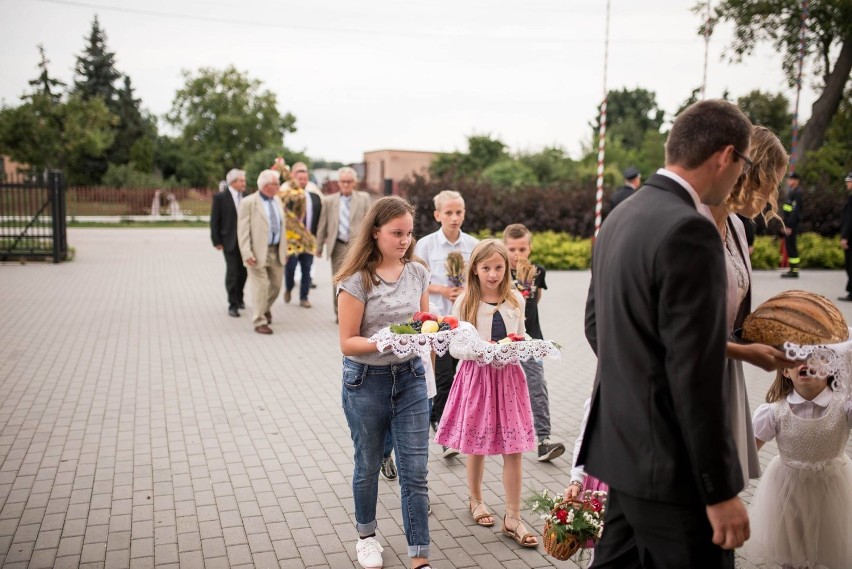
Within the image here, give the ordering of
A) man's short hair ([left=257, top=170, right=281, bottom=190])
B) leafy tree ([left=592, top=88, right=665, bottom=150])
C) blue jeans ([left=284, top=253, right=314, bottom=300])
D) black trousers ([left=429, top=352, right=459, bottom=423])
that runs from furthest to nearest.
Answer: leafy tree ([left=592, top=88, right=665, bottom=150]) → blue jeans ([left=284, top=253, right=314, bottom=300]) → man's short hair ([left=257, top=170, right=281, bottom=190]) → black trousers ([left=429, top=352, right=459, bottom=423])

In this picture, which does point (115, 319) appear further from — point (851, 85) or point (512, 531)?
point (851, 85)

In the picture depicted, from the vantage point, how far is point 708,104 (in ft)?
7.61

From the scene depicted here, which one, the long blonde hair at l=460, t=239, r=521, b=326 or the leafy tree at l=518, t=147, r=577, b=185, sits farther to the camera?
the leafy tree at l=518, t=147, r=577, b=185

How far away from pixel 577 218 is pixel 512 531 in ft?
58.3

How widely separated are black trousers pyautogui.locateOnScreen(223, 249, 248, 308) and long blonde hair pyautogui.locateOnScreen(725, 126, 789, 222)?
9.50 m

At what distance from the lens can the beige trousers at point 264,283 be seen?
1047 centimetres

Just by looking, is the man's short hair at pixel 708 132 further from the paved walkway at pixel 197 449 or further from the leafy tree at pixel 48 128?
the leafy tree at pixel 48 128

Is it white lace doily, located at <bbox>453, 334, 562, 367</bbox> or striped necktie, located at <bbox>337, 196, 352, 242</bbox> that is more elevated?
striped necktie, located at <bbox>337, 196, 352, 242</bbox>

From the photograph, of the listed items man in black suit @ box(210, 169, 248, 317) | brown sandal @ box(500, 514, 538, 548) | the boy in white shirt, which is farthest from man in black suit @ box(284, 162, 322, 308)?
brown sandal @ box(500, 514, 538, 548)

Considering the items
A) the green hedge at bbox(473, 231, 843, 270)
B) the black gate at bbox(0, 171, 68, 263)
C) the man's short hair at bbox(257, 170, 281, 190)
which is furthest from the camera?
the green hedge at bbox(473, 231, 843, 270)

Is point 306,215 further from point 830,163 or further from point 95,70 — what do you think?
point 95,70

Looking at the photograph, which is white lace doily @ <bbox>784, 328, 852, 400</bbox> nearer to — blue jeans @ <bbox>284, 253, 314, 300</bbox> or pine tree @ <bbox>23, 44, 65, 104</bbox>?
blue jeans @ <bbox>284, 253, 314, 300</bbox>

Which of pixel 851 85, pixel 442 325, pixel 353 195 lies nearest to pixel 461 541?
pixel 442 325

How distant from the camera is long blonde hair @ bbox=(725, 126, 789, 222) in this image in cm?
296
